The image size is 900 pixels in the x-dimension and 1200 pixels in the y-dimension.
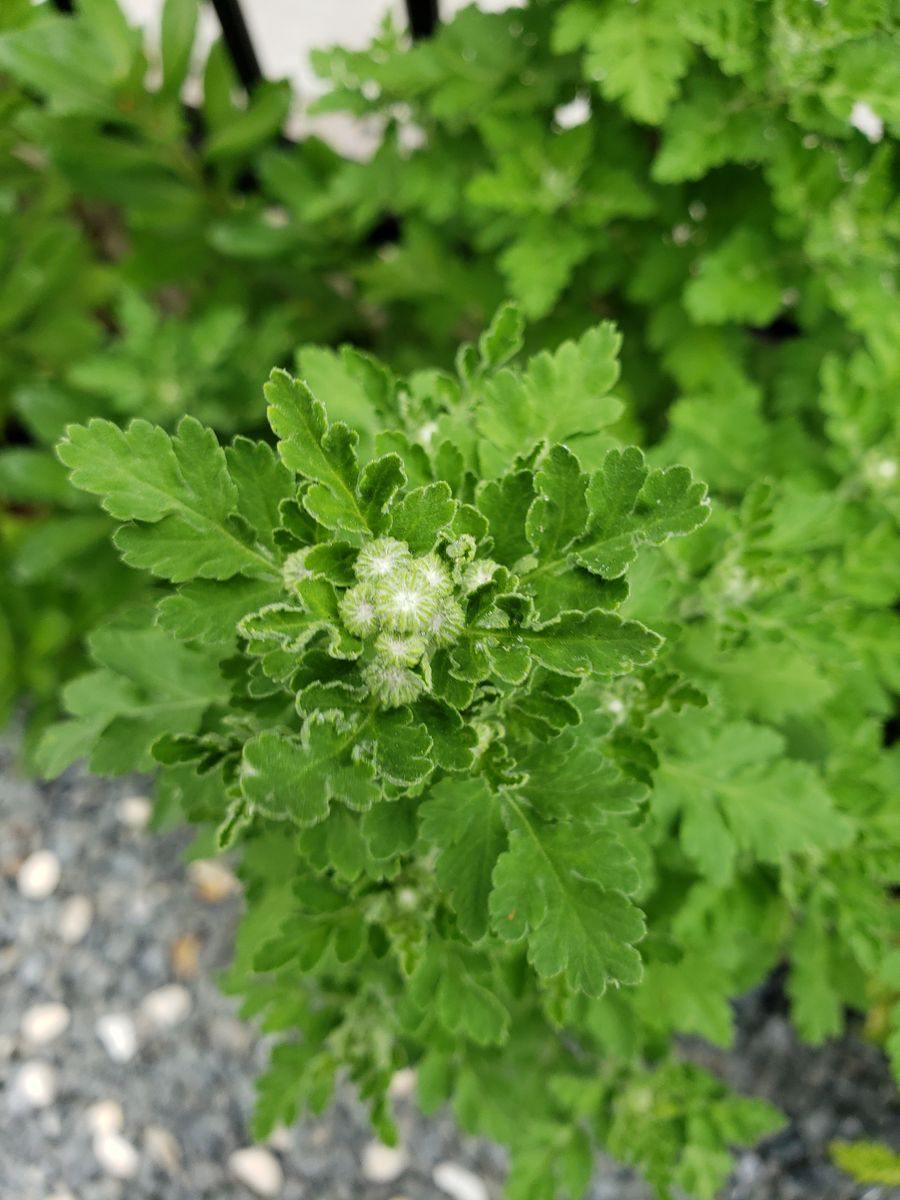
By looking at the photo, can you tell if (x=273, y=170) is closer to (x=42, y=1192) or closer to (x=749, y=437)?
(x=749, y=437)

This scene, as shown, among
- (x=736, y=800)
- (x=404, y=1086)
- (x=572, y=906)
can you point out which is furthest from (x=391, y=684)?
(x=404, y=1086)

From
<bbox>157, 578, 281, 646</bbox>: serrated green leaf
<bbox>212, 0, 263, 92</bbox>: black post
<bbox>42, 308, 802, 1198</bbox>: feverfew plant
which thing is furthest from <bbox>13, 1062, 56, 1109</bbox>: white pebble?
<bbox>212, 0, 263, 92</bbox>: black post

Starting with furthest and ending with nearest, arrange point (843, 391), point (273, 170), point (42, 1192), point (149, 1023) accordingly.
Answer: point (149, 1023)
point (42, 1192)
point (273, 170)
point (843, 391)

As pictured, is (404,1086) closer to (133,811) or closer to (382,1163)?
(382,1163)

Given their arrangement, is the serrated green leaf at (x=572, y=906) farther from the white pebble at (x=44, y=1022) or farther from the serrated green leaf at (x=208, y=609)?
the white pebble at (x=44, y=1022)

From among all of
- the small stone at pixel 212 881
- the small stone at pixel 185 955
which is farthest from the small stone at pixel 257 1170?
the small stone at pixel 212 881

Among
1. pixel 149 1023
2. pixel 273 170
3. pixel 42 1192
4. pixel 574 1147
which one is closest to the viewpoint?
pixel 574 1147

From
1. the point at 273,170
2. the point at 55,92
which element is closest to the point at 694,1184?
the point at 273,170
